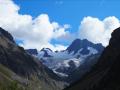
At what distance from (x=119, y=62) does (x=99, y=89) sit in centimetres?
1065

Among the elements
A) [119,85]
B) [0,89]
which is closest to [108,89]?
[119,85]

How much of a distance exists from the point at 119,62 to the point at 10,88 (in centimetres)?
6281

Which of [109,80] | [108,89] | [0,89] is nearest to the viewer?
[108,89]

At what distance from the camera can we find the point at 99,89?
120875 mm

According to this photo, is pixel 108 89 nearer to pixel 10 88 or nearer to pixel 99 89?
pixel 99 89

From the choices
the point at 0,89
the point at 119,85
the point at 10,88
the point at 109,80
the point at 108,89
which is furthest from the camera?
the point at 0,89

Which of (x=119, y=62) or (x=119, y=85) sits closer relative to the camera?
(x=119, y=85)

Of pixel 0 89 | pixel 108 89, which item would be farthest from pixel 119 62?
pixel 0 89

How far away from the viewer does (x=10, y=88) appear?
16788 cm

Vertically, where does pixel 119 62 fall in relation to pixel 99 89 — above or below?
above

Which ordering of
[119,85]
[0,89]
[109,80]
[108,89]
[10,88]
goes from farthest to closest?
[0,89] → [10,88] → [109,80] → [108,89] → [119,85]

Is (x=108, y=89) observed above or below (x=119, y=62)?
below

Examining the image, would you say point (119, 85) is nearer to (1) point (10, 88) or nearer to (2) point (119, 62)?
(2) point (119, 62)

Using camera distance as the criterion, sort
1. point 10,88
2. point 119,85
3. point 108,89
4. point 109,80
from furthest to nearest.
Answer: point 10,88 < point 109,80 < point 108,89 < point 119,85
